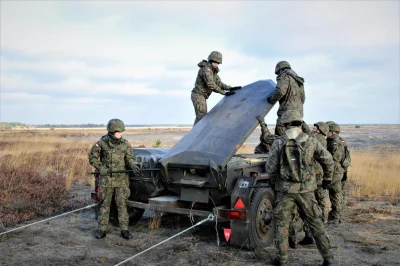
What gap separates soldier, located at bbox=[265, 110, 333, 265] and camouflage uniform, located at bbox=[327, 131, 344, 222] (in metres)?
3.11

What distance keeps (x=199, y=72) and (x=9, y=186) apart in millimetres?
5753

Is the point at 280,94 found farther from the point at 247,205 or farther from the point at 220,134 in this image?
the point at 247,205

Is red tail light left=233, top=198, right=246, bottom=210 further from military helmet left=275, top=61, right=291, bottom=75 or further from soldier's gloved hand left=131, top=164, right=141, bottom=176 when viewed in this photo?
military helmet left=275, top=61, right=291, bottom=75

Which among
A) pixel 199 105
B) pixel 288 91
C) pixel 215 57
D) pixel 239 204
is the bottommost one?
pixel 239 204

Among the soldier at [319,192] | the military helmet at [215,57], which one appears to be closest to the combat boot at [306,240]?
the soldier at [319,192]

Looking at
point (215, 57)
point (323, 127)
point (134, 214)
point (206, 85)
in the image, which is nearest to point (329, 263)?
point (323, 127)

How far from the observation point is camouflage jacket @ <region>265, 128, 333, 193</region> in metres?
5.18

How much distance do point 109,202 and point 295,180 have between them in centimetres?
337

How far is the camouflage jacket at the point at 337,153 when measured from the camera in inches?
329

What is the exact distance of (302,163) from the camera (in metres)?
5.22

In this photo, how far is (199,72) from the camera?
8422mm

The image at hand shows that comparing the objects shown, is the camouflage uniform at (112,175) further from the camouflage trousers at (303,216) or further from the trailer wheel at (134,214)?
the camouflage trousers at (303,216)

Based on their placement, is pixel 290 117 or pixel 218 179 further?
pixel 218 179

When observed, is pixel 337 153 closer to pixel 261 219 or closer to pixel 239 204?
pixel 261 219
